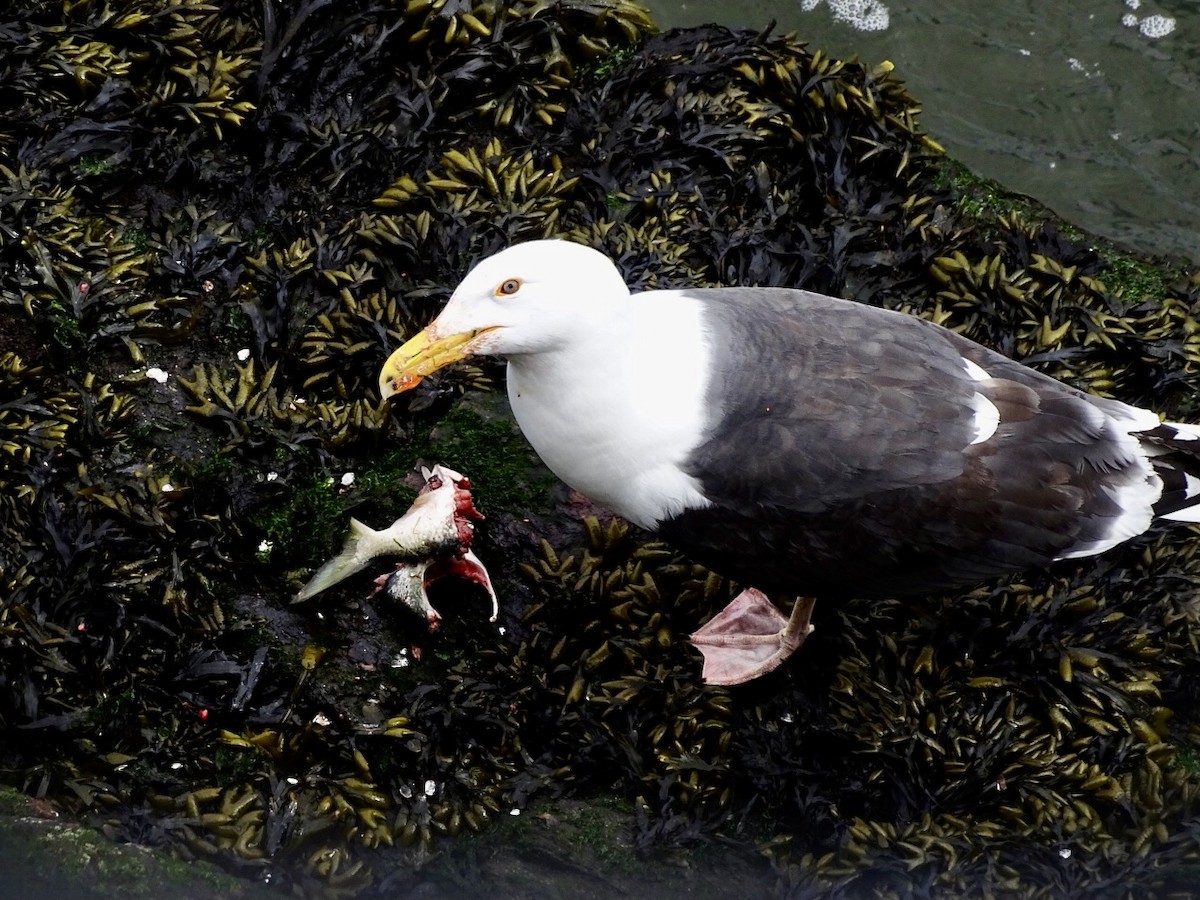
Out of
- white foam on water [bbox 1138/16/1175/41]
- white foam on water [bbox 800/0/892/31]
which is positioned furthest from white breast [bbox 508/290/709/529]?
white foam on water [bbox 1138/16/1175/41]

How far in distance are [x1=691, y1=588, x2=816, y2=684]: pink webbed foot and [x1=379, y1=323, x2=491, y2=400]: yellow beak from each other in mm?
1349

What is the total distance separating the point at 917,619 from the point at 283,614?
2.11 m

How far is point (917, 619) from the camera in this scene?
394cm

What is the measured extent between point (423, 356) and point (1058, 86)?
3.82 m

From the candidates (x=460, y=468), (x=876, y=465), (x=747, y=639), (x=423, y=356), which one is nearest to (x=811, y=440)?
(x=876, y=465)

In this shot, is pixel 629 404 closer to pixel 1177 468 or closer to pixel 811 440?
pixel 811 440

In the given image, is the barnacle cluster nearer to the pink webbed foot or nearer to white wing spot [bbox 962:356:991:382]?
Answer: the pink webbed foot

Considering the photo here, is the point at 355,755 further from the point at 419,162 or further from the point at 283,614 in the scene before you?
the point at 419,162

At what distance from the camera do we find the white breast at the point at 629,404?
10.6 ft

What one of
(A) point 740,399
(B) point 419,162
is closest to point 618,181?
(B) point 419,162

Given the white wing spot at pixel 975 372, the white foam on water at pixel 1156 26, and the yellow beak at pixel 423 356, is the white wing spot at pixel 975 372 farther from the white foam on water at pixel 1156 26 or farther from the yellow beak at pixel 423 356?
the white foam on water at pixel 1156 26

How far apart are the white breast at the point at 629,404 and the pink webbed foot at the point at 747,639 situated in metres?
0.66

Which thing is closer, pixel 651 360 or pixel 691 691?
pixel 651 360

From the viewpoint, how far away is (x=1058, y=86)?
5.48 metres
